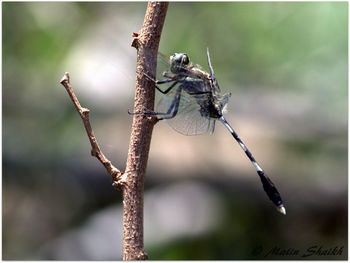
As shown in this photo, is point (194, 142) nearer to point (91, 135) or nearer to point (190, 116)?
point (190, 116)

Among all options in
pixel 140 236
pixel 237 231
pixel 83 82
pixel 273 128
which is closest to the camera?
pixel 140 236

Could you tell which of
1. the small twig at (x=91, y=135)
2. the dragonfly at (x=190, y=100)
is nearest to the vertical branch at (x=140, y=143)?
the small twig at (x=91, y=135)

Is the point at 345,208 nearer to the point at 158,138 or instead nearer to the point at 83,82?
the point at 158,138

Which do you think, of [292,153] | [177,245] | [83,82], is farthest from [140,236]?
[292,153]

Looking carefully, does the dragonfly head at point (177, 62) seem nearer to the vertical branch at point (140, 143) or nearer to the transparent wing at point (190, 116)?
the transparent wing at point (190, 116)

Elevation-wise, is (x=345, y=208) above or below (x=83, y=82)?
below

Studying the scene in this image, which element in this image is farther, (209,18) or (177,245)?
(209,18)

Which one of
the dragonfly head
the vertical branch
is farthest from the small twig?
the dragonfly head

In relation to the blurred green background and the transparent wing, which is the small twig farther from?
the blurred green background
